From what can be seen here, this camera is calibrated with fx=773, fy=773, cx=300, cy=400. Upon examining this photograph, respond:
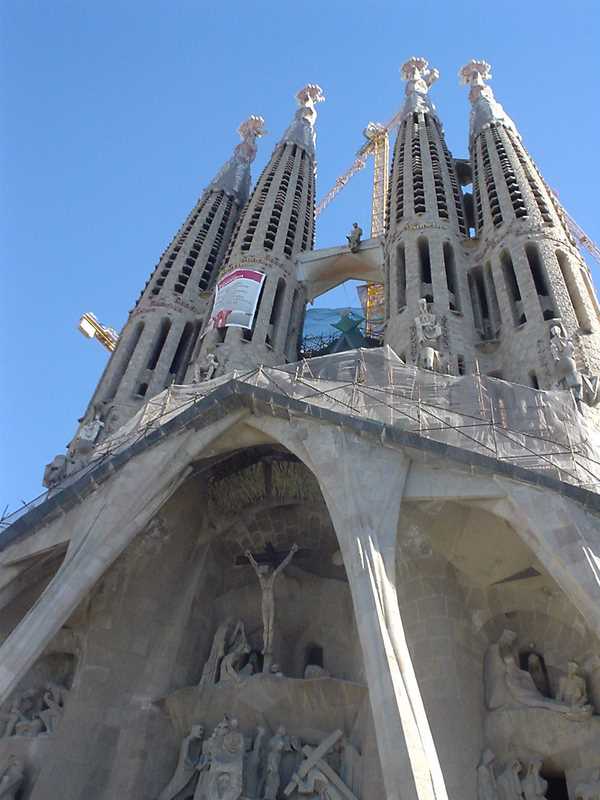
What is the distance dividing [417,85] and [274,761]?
35.2 meters

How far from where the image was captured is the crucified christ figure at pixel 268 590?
14477 millimetres

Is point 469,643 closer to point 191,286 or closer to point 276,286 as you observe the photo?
point 276,286

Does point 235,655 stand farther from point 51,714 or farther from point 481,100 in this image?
point 481,100

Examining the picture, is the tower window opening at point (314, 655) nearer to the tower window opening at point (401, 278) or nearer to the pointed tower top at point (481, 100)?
the tower window opening at point (401, 278)

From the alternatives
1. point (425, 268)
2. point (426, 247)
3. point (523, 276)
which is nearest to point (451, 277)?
point (425, 268)

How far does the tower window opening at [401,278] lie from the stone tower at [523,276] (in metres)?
2.06

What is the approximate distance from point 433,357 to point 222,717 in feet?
30.2

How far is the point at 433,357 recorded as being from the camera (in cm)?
1816

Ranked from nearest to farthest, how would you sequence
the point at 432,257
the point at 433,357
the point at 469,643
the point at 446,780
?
the point at 446,780
the point at 469,643
the point at 433,357
the point at 432,257

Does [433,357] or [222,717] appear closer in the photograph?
[222,717]

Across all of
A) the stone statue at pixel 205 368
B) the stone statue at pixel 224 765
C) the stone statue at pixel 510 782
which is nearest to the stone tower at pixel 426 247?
the stone statue at pixel 205 368

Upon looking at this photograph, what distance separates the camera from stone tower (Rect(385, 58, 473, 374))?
20.6m

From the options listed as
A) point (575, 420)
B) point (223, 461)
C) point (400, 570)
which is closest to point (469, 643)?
point (400, 570)

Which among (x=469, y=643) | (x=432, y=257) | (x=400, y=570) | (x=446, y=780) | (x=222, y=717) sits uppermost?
(x=432, y=257)
